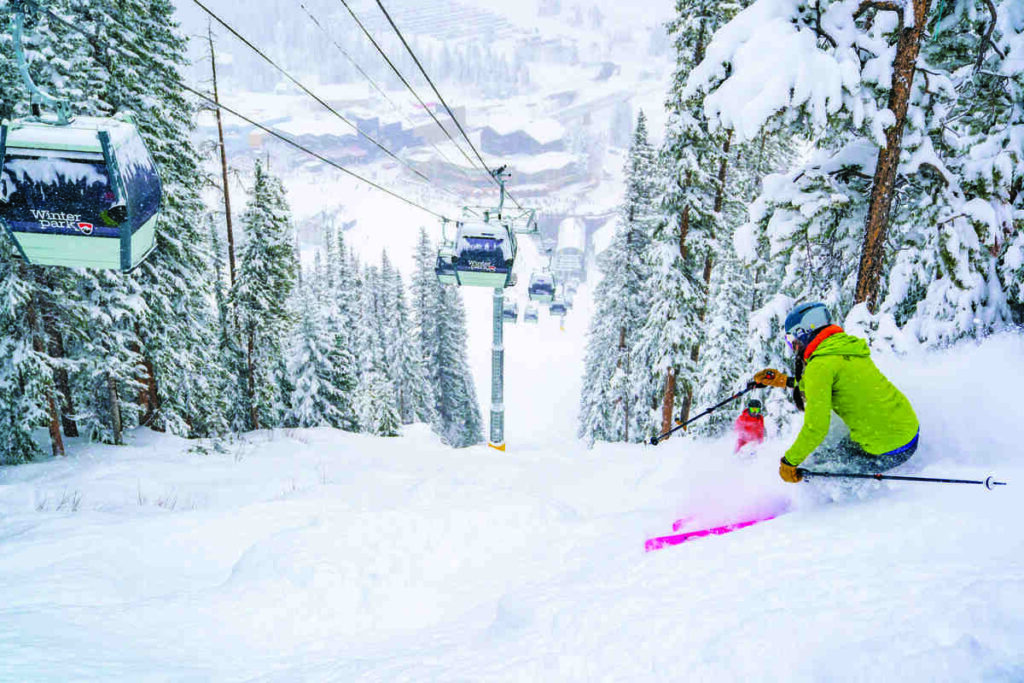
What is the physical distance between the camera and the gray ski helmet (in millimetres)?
4473

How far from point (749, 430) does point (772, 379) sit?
5.02 ft

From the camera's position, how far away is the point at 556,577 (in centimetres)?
507

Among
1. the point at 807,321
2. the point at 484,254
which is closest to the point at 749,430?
the point at 807,321

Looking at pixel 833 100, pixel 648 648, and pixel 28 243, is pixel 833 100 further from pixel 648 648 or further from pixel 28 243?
pixel 28 243

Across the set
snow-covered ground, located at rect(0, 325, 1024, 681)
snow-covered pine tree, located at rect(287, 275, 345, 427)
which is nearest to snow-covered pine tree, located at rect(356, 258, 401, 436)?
snow-covered pine tree, located at rect(287, 275, 345, 427)

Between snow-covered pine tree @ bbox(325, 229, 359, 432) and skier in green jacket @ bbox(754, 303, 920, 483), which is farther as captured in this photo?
snow-covered pine tree @ bbox(325, 229, 359, 432)

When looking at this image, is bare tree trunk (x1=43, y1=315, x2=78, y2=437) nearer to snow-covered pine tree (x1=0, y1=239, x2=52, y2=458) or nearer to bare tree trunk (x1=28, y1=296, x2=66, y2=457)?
bare tree trunk (x1=28, y1=296, x2=66, y2=457)

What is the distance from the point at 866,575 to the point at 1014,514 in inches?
55.7

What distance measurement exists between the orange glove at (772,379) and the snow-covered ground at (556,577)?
3.15 ft

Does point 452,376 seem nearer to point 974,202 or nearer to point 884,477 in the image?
point 974,202

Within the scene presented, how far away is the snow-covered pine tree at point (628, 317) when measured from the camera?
873 inches

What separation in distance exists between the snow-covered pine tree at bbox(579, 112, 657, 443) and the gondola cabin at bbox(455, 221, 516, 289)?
708 cm

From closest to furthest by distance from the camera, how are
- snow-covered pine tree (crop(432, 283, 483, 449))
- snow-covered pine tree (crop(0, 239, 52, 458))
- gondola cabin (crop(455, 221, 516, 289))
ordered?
snow-covered pine tree (crop(0, 239, 52, 458)), gondola cabin (crop(455, 221, 516, 289)), snow-covered pine tree (crop(432, 283, 483, 449))

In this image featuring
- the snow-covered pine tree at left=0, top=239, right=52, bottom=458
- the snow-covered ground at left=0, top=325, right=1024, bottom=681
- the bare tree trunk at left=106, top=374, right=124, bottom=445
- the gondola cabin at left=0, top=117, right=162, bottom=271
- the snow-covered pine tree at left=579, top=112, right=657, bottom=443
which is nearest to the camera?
the snow-covered ground at left=0, top=325, right=1024, bottom=681
